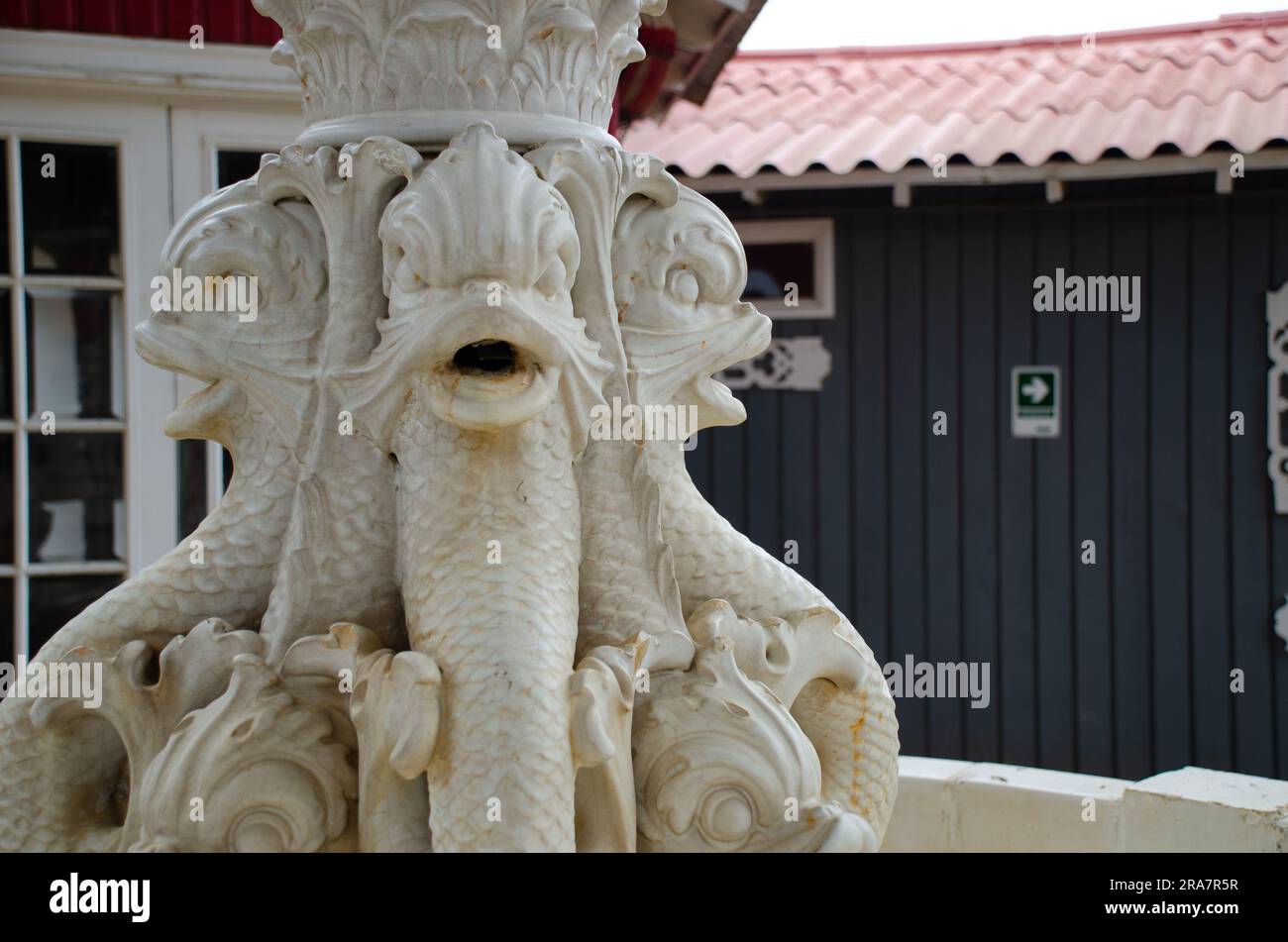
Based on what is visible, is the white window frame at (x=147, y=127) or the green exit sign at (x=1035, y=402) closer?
the white window frame at (x=147, y=127)

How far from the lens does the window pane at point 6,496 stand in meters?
3.75

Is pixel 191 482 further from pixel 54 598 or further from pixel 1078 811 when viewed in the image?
pixel 1078 811

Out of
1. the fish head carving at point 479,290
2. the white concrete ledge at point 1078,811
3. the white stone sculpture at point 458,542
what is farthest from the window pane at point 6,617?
the fish head carving at point 479,290

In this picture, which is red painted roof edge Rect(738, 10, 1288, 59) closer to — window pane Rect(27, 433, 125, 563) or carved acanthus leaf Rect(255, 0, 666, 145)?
window pane Rect(27, 433, 125, 563)

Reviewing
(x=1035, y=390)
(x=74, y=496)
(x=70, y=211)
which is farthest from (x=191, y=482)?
(x=1035, y=390)

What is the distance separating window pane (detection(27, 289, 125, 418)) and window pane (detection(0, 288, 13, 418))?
5cm

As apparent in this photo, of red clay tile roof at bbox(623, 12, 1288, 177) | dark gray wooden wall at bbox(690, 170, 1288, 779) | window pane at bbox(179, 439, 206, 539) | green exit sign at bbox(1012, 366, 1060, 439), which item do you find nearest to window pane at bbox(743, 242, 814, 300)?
dark gray wooden wall at bbox(690, 170, 1288, 779)

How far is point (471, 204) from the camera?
146 cm

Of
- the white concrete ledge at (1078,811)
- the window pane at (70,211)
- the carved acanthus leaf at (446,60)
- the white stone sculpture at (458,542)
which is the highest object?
A: the window pane at (70,211)

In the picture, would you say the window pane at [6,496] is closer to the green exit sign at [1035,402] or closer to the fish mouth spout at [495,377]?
the fish mouth spout at [495,377]

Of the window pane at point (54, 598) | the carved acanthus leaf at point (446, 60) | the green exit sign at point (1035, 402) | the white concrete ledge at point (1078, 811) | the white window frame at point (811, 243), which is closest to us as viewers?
the carved acanthus leaf at point (446, 60)

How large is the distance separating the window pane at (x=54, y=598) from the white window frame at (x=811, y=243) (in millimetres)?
2605

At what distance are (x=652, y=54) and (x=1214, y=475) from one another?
2.46 meters

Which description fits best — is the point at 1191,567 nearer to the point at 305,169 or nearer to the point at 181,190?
the point at 181,190
